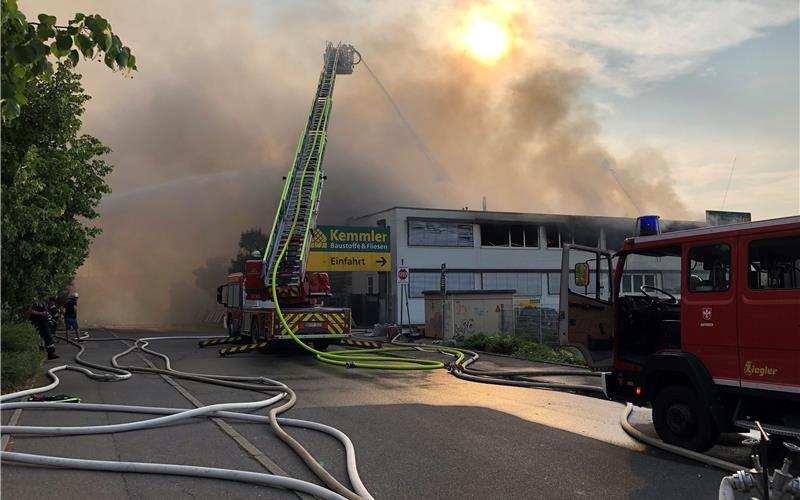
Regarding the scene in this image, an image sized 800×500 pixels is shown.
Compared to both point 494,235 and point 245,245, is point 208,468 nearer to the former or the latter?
point 494,235

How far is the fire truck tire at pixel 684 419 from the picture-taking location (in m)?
5.56

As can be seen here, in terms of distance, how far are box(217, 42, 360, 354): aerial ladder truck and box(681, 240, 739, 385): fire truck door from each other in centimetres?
1030

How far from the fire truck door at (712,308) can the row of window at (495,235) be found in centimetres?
2448

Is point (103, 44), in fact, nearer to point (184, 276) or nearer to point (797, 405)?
point (797, 405)

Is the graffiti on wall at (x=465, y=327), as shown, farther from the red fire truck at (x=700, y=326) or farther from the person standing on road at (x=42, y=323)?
the red fire truck at (x=700, y=326)

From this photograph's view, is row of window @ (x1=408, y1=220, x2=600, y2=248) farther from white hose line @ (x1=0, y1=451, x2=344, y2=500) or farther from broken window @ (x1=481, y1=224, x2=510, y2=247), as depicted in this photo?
white hose line @ (x1=0, y1=451, x2=344, y2=500)

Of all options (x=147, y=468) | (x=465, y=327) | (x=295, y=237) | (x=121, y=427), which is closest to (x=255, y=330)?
(x=295, y=237)

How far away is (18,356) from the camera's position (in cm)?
863

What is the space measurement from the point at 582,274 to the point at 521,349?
955 cm

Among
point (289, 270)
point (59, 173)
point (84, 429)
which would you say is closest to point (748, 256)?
point (84, 429)

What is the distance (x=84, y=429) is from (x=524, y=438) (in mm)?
4259

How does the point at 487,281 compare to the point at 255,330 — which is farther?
the point at 487,281

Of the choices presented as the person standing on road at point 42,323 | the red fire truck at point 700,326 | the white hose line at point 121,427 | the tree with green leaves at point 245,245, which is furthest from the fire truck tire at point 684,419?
the tree with green leaves at point 245,245

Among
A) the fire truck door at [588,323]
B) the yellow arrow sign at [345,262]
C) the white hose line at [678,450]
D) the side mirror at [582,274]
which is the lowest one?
the white hose line at [678,450]
